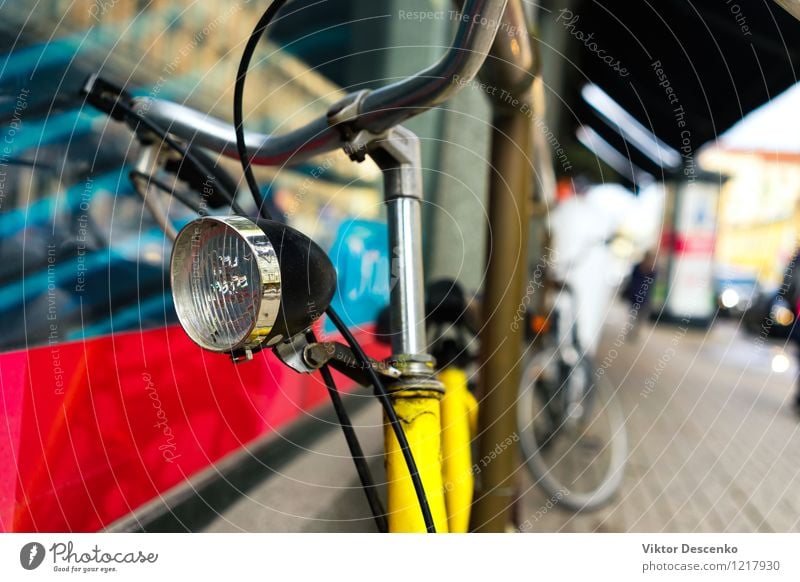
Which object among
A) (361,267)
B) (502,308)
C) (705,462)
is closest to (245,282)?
(502,308)

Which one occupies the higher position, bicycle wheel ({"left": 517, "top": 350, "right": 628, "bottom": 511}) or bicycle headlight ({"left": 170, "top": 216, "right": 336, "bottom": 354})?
bicycle headlight ({"left": 170, "top": 216, "right": 336, "bottom": 354})

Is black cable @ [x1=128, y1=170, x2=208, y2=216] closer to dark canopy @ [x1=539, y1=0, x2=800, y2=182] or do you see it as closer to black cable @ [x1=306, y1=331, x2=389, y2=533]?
black cable @ [x1=306, y1=331, x2=389, y2=533]

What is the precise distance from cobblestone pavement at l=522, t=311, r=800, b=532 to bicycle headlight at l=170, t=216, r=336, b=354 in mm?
1140

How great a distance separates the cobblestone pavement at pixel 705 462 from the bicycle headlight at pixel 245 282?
114 centimetres

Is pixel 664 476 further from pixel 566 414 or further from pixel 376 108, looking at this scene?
pixel 376 108

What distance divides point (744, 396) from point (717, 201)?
5.25 feet

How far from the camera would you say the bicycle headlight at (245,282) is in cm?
67

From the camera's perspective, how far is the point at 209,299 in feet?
2.43

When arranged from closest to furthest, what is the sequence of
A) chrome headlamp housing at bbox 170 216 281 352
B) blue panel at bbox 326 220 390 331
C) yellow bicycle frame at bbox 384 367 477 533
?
chrome headlamp housing at bbox 170 216 281 352, yellow bicycle frame at bbox 384 367 477 533, blue panel at bbox 326 220 390 331

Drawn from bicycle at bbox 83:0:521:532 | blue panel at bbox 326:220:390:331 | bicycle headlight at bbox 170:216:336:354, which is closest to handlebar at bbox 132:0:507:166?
bicycle at bbox 83:0:521:532

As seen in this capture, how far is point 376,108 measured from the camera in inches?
34.4

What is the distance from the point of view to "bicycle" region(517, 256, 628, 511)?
2.74 m

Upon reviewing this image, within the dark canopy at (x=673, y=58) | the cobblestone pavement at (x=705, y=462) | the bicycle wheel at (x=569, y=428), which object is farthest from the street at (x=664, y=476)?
the dark canopy at (x=673, y=58)
